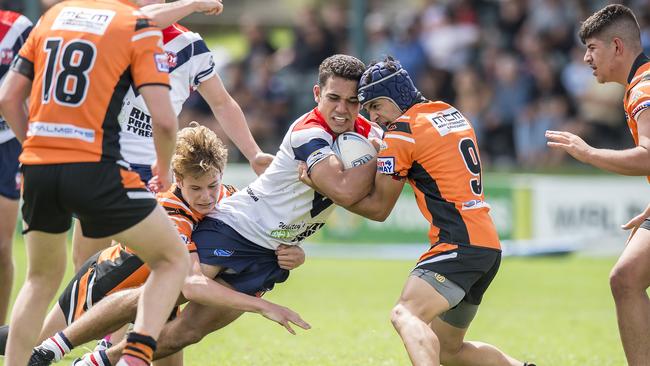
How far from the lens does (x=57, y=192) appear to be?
206 inches

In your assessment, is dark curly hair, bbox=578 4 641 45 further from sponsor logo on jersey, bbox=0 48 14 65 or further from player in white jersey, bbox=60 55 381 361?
sponsor logo on jersey, bbox=0 48 14 65

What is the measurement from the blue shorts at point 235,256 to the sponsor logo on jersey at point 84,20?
1.71 meters

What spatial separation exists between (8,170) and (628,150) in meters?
4.86

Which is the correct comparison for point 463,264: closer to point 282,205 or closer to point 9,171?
point 282,205

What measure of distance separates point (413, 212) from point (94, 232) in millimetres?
11157

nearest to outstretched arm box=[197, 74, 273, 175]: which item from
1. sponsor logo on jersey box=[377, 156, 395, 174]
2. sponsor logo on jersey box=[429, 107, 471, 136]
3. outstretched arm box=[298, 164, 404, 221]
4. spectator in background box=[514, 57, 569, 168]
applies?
outstretched arm box=[298, 164, 404, 221]

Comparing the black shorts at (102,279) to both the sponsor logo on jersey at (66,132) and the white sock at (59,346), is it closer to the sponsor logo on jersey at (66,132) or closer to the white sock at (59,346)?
the white sock at (59,346)

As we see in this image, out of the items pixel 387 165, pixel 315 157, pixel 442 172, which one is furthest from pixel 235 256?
pixel 442 172

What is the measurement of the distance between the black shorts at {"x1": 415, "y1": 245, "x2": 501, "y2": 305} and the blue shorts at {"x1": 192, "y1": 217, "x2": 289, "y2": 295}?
1114mm

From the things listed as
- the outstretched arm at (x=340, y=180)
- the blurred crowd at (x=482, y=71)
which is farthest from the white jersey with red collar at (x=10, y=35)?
the blurred crowd at (x=482, y=71)

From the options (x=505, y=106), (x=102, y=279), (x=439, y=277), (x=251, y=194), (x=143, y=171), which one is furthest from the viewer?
(x=505, y=106)

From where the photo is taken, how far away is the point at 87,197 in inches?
205

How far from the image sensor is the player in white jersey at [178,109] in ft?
23.7

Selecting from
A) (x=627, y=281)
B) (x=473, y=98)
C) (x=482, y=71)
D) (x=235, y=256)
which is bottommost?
(x=473, y=98)
